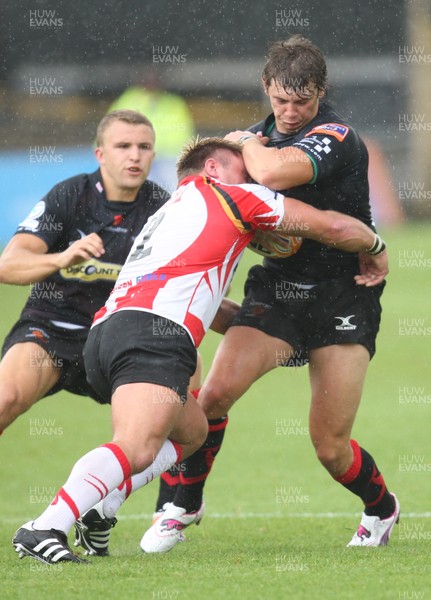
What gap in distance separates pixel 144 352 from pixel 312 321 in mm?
1352

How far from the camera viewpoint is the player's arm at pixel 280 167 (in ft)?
17.5

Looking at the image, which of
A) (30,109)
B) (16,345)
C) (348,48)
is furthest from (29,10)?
(16,345)

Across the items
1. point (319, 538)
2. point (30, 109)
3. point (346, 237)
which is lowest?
point (30, 109)

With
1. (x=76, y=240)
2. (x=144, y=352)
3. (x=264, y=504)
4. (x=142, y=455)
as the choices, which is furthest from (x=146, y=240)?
(x=264, y=504)

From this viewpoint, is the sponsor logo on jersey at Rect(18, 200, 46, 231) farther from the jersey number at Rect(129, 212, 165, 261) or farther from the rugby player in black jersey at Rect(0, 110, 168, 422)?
the jersey number at Rect(129, 212, 165, 261)

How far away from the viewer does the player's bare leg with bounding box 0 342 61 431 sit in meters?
6.12

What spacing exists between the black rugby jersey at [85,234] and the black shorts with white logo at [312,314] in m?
0.97

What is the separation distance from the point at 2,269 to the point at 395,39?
79.1 feet

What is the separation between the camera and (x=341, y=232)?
5457 mm

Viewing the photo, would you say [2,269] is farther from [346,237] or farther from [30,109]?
[30,109]

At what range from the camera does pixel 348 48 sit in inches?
1066

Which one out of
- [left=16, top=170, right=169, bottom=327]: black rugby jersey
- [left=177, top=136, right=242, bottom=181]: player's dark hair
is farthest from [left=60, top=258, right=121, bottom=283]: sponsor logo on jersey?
[left=177, top=136, right=242, bottom=181]: player's dark hair

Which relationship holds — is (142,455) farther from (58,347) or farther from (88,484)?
(58,347)

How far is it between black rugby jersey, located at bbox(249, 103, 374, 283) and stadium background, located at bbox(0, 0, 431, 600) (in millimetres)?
1523
